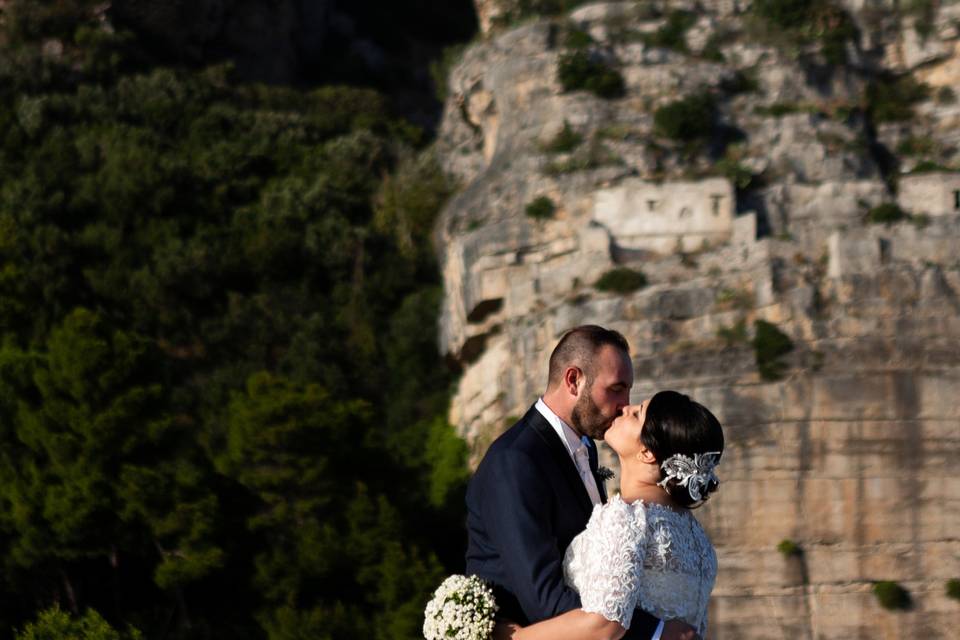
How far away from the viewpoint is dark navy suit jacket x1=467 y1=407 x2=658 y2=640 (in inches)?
181

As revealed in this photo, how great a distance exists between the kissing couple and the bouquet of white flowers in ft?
0.28

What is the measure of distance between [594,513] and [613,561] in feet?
0.70

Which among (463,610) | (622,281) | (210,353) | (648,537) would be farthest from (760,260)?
(463,610)

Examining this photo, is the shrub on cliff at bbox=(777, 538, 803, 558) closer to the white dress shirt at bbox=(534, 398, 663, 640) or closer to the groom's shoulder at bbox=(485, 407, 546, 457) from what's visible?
the white dress shirt at bbox=(534, 398, 663, 640)

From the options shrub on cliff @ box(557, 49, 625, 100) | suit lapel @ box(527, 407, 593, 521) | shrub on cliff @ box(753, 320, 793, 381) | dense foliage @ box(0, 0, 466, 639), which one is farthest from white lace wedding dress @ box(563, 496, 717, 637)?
shrub on cliff @ box(557, 49, 625, 100)

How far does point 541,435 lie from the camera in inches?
194

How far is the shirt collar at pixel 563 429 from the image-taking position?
16.4ft

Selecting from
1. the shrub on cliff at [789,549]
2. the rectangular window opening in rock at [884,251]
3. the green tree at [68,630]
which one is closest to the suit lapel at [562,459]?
the green tree at [68,630]

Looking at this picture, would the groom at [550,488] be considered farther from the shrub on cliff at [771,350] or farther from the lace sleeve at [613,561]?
the shrub on cliff at [771,350]

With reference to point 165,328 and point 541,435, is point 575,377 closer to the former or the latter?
point 541,435

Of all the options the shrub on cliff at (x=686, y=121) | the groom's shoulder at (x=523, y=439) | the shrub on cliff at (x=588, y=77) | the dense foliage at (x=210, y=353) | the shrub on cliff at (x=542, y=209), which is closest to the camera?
the groom's shoulder at (x=523, y=439)

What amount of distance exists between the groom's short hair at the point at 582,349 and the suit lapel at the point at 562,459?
14cm

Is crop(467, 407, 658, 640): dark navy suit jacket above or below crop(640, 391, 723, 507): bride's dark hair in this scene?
below

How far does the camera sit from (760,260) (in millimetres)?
20797
